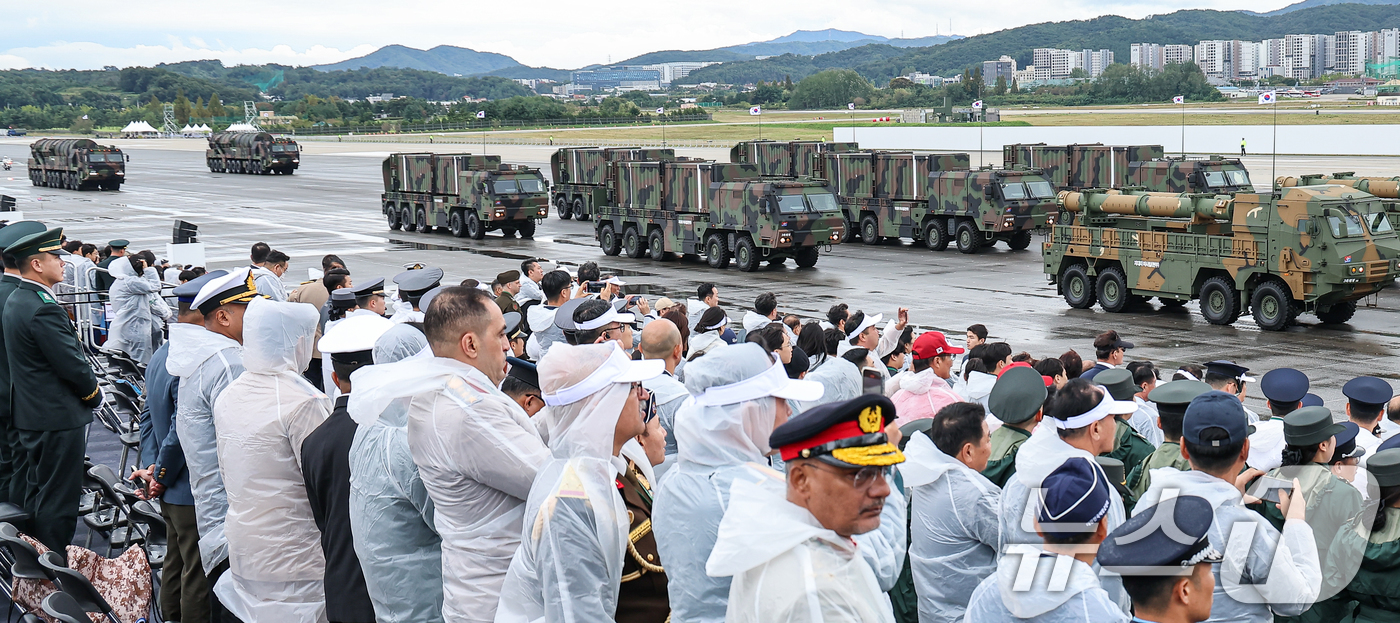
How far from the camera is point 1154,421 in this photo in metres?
6.96

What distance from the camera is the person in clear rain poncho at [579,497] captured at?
3566mm

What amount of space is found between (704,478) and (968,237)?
1055 inches

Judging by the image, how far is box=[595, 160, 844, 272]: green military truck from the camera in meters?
26.5

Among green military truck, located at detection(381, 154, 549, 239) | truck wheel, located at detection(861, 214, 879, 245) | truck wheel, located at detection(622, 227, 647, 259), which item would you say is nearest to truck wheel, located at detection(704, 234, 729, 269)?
truck wheel, located at detection(622, 227, 647, 259)

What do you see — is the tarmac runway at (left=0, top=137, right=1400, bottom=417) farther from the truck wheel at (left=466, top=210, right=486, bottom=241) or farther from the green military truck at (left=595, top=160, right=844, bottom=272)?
the truck wheel at (left=466, top=210, right=486, bottom=241)

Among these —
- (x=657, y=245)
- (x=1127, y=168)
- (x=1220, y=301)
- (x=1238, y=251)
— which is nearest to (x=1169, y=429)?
(x=1238, y=251)

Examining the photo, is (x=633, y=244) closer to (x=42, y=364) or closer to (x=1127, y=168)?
(x=1127, y=168)

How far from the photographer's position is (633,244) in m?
30.3

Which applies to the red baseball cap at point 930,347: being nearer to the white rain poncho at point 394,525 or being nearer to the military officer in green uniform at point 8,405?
the white rain poncho at point 394,525

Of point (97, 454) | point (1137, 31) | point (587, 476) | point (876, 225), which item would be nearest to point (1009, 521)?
point (587, 476)

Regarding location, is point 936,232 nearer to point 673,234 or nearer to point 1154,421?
point 673,234

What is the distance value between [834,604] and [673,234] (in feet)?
86.7

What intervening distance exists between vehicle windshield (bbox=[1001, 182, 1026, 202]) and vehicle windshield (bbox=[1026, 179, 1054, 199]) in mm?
258

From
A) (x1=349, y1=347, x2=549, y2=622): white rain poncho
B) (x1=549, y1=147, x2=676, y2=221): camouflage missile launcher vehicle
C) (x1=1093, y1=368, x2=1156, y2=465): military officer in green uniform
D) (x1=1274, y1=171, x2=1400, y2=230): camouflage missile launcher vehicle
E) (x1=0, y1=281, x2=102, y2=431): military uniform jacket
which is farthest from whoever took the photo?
(x1=549, y1=147, x2=676, y2=221): camouflage missile launcher vehicle
